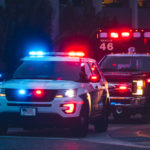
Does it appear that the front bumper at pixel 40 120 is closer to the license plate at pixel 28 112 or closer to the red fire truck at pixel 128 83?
the license plate at pixel 28 112

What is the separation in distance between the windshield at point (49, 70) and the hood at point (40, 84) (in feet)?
1.21

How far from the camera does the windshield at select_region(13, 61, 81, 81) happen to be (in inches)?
651

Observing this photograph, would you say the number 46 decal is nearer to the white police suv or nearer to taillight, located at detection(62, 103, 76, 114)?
the white police suv

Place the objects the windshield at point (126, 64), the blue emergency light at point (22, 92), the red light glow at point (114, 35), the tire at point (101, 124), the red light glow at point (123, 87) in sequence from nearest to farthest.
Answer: the blue emergency light at point (22, 92) < the tire at point (101, 124) < the red light glow at point (123, 87) < the windshield at point (126, 64) < the red light glow at point (114, 35)

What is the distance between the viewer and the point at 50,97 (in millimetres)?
15555

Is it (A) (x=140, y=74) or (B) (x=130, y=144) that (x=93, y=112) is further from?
(A) (x=140, y=74)

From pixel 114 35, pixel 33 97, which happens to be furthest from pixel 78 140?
pixel 114 35

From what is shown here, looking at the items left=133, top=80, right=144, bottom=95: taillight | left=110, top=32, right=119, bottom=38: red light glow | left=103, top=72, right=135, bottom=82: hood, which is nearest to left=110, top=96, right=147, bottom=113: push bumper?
left=133, top=80, right=144, bottom=95: taillight

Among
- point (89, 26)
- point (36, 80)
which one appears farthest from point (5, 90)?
point (89, 26)

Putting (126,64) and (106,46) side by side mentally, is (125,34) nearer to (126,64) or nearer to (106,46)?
(106,46)

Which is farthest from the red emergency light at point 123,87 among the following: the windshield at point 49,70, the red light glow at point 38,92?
the red light glow at point 38,92

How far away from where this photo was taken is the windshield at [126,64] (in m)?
21.5

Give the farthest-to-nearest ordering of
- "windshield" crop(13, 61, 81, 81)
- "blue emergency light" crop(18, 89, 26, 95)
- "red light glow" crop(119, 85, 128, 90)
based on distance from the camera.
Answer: "red light glow" crop(119, 85, 128, 90)
"windshield" crop(13, 61, 81, 81)
"blue emergency light" crop(18, 89, 26, 95)

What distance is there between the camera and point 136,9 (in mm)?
55594
